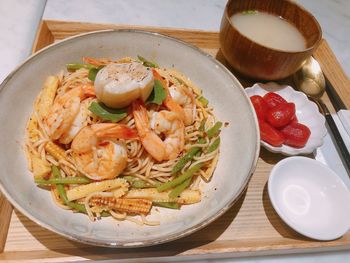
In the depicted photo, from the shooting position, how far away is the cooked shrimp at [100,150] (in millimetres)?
1418

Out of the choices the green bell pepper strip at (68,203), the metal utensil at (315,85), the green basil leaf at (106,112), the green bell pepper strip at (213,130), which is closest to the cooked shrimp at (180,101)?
the green bell pepper strip at (213,130)

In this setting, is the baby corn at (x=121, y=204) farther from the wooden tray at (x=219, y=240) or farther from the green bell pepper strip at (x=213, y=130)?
the green bell pepper strip at (x=213, y=130)

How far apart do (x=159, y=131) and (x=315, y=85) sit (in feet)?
3.92

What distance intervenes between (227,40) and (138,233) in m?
1.24

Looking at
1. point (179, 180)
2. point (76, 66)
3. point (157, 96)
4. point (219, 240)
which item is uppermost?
point (157, 96)

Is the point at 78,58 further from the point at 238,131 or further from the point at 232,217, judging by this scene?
the point at 232,217

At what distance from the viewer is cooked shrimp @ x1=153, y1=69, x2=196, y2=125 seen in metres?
1.63

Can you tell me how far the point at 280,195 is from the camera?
1625 millimetres

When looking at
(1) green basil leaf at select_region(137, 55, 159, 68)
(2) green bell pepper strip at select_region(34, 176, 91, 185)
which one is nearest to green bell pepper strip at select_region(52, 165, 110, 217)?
(2) green bell pepper strip at select_region(34, 176, 91, 185)

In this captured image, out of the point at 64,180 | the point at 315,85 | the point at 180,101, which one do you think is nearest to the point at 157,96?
the point at 180,101

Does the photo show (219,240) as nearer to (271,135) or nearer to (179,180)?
(179,180)

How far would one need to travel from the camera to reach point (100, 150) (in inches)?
56.3

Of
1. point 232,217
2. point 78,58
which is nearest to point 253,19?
point 78,58

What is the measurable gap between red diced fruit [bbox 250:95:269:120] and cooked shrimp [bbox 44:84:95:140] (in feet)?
2.93
